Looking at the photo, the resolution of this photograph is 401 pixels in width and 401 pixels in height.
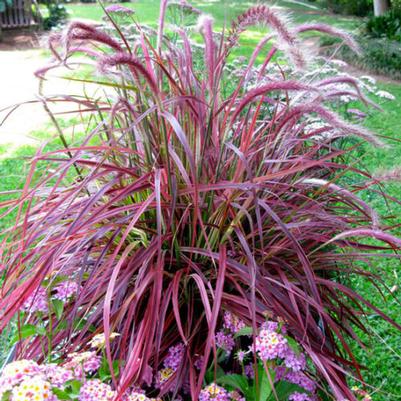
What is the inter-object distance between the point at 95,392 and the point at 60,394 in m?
0.08

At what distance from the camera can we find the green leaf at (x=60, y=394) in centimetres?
113

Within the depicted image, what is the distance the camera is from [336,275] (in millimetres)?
1854

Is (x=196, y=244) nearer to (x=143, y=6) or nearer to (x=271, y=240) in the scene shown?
(x=271, y=240)

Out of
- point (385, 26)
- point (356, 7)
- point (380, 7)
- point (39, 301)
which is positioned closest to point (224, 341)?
point (39, 301)

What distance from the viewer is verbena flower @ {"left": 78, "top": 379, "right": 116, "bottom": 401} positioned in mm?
1110

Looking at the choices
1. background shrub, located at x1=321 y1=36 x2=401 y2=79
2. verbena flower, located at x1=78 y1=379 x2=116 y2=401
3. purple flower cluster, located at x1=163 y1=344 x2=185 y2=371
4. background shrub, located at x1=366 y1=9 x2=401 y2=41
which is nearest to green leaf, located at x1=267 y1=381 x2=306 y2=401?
purple flower cluster, located at x1=163 y1=344 x2=185 y2=371

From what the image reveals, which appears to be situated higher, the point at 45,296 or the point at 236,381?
the point at 45,296

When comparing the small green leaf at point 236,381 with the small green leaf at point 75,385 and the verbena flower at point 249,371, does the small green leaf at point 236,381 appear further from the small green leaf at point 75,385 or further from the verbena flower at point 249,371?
the small green leaf at point 75,385

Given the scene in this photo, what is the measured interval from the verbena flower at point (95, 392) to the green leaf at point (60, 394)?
36 mm

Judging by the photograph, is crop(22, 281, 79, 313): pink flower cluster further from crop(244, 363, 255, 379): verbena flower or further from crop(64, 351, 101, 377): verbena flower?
crop(244, 363, 255, 379): verbena flower

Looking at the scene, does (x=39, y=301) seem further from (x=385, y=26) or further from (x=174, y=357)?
(x=385, y=26)

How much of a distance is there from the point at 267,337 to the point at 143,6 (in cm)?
1731

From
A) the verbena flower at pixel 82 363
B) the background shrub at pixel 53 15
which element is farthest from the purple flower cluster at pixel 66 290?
the background shrub at pixel 53 15

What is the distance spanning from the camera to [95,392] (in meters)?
1.12
